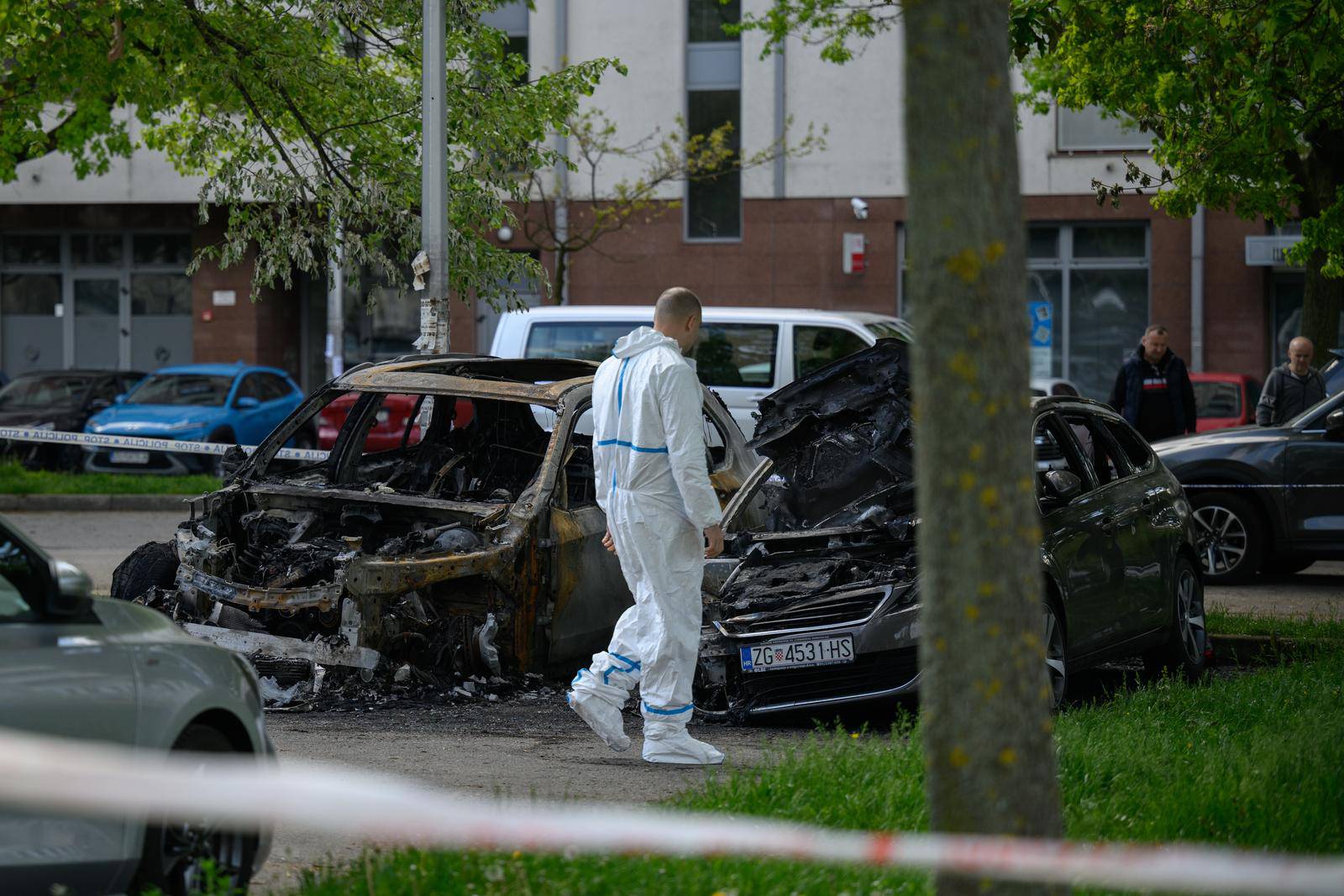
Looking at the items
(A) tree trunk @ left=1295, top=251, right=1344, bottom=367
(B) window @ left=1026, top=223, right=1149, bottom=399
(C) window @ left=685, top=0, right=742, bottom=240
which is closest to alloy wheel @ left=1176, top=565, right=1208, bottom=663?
(A) tree trunk @ left=1295, top=251, right=1344, bottom=367

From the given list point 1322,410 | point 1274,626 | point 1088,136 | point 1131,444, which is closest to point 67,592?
point 1131,444

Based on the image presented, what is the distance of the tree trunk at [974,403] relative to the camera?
3.32m

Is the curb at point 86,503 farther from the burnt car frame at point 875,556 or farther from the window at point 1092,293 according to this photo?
the window at point 1092,293

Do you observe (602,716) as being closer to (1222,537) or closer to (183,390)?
(1222,537)

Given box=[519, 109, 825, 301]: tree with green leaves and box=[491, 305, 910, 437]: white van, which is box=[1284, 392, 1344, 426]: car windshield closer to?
box=[491, 305, 910, 437]: white van

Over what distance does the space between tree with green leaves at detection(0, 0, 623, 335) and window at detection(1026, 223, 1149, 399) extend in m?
16.4

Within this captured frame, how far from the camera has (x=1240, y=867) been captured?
260 centimetres

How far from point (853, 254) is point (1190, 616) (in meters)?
19.3

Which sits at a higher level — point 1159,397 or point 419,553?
point 1159,397

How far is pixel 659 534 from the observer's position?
6676mm

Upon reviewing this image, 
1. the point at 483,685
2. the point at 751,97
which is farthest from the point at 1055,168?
the point at 483,685

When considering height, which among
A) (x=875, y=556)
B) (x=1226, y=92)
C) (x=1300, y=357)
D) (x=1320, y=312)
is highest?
(x=1226, y=92)

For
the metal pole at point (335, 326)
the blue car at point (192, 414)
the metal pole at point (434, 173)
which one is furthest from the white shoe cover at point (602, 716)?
the metal pole at point (335, 326)

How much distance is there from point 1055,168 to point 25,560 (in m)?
25.5
